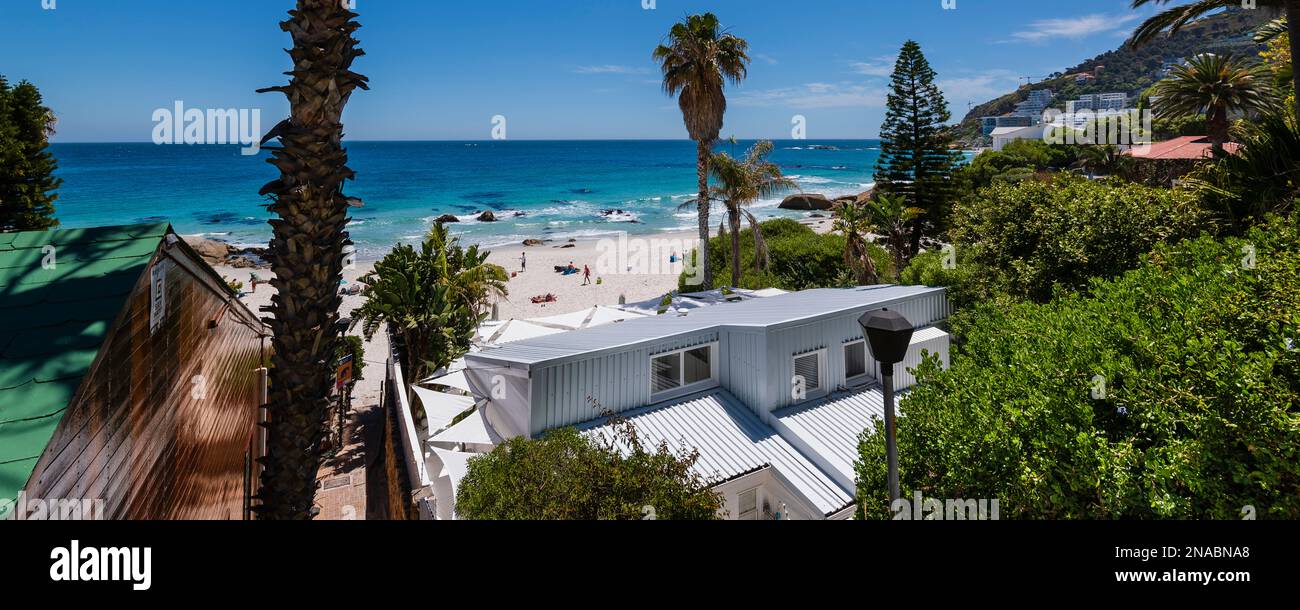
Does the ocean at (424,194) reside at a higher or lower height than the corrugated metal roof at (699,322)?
higher

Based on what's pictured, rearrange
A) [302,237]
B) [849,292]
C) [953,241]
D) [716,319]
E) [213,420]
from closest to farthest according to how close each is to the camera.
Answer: [302,237]
[213,420]
[716,319]
[849,292]
[953,241]

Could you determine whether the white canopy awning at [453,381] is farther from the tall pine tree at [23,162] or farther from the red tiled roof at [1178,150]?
the red tiled roof at [1178,150]

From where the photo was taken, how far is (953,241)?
15.0 metres

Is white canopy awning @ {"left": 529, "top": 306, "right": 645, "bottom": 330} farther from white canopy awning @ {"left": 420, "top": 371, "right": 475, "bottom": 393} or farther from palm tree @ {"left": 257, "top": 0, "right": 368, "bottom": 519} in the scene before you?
palm tree @ {"left": 257, "top": 0, "right": 368, "bottom": 519}

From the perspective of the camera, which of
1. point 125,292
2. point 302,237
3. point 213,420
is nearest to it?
point 125,292

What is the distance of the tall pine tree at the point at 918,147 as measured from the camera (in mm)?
26422

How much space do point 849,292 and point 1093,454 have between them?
375 inches

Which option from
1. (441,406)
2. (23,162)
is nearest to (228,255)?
(23,162)

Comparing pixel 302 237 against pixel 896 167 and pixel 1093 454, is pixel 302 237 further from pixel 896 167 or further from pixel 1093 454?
pixel 896 167

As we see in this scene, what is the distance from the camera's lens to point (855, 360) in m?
11.7

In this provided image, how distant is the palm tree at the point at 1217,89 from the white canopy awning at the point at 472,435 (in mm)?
24883

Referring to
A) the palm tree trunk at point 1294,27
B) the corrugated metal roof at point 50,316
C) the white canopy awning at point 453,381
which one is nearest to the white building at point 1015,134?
the palm tree trunk at point 1294,27

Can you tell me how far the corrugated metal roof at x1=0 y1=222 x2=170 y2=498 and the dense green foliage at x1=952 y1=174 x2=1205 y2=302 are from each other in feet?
34.4
